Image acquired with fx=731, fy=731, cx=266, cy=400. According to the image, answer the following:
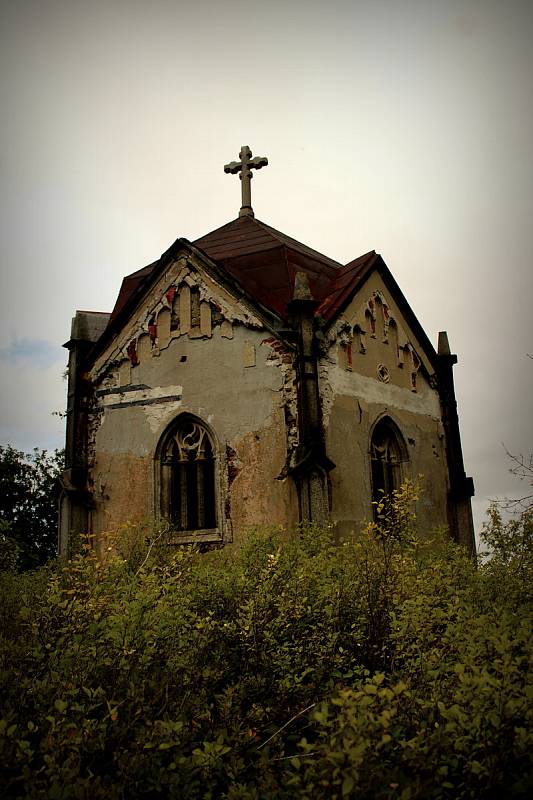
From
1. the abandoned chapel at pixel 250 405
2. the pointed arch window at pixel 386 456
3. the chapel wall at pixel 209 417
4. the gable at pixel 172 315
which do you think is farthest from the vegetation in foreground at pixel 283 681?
the gable at pixel 172 315

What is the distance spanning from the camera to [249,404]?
501 inches

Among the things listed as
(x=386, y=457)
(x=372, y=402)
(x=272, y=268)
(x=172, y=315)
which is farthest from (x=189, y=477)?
(x=272, y=268)

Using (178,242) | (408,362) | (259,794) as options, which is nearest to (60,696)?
(259,794)

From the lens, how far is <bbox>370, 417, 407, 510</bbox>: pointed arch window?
13703 millimetres

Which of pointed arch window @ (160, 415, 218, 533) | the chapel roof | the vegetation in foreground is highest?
the chapel roof

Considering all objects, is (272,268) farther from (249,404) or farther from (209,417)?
(209,417)

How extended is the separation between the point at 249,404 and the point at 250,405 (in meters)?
0.03

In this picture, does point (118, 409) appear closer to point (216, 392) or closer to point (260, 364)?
point (216, 392)

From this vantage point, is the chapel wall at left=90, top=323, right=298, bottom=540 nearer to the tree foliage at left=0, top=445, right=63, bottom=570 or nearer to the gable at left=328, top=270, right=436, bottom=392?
the gable at left=328, top=270, right=436, bottom=392

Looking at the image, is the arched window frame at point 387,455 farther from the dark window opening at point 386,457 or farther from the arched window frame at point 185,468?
the arched window frame at point 185,468

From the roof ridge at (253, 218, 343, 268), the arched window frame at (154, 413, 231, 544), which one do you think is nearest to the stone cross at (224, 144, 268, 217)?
the roof ridge at (253, 218, 343, 268)

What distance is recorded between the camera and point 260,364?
1284 cm

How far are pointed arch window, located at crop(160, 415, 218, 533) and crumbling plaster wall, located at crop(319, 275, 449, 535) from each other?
2158 mm

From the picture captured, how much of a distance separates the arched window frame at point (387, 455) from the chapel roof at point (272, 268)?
8.12 ft
